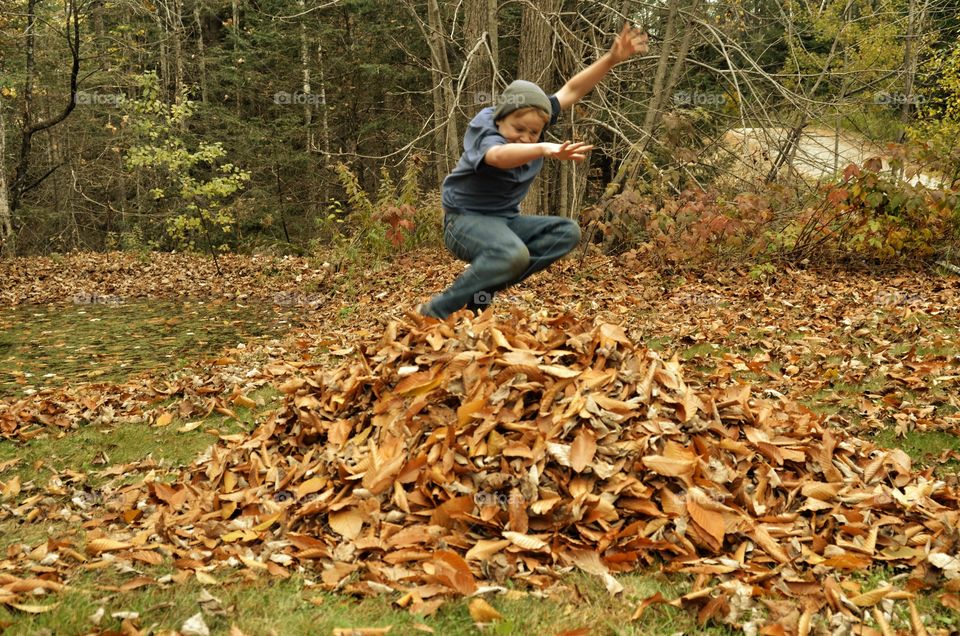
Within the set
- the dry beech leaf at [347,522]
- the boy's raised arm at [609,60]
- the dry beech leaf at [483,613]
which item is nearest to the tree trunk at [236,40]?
the boy's raised arm at [609,60]

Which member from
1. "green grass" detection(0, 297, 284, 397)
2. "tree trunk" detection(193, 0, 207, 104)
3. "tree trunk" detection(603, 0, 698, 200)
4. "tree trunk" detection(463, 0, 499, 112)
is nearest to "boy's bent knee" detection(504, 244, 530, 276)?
"green grass" detection(0, 297, 284, 397)

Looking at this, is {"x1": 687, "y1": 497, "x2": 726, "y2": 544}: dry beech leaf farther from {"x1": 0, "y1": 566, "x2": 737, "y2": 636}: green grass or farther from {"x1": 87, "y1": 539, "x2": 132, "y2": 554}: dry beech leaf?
{"x1": 87, "y1": 539, "x2": 132, "y2": 554}: dry beech leaf

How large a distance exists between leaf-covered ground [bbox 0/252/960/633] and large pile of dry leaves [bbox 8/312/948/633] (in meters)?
0.01

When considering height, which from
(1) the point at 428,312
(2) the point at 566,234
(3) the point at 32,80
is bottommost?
(1) the point at 428,312

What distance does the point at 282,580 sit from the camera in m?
2.67

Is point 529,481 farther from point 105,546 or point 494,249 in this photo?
point 105,546

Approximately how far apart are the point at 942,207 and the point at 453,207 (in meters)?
7.58

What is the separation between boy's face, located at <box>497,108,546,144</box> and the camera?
3840 mm

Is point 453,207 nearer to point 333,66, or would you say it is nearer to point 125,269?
point 125,269

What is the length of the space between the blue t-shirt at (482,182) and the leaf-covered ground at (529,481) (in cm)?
73

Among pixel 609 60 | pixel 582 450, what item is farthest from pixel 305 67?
pixel 582 450

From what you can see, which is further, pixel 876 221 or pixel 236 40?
pixel 236 40

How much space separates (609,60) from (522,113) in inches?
30.5

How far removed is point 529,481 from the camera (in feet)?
10.0
